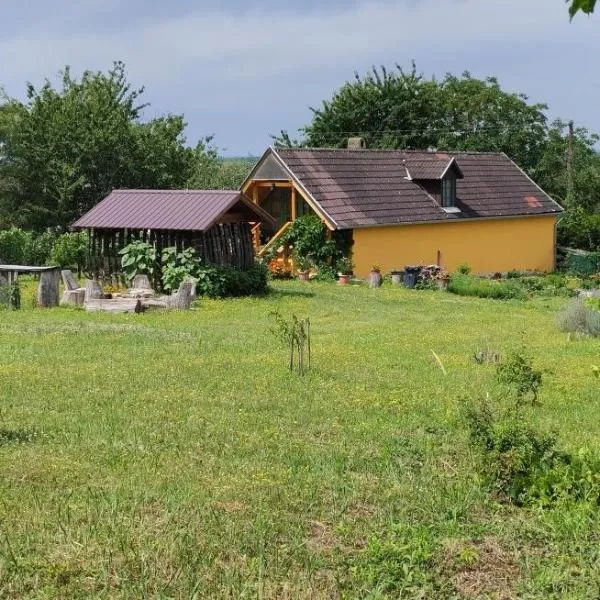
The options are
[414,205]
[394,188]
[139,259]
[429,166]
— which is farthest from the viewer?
[429,166]

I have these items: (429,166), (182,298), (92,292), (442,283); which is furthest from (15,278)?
(429,166)

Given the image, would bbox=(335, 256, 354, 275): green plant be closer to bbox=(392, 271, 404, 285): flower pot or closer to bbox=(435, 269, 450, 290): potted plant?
bbox=(392, 271, 404, 285): flower pot

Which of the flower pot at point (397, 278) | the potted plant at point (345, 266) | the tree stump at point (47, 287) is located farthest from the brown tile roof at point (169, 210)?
the flower pot at point (397, 278)

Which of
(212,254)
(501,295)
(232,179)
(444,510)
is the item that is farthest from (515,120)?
(444,510)

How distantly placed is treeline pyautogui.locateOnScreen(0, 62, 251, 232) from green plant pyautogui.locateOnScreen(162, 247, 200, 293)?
1562cm

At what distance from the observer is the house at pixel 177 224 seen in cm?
2655

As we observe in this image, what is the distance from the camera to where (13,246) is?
33.7 m

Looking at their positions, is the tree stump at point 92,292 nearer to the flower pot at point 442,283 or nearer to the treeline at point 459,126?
the flower pot at point 442,283

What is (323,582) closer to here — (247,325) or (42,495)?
(42,495)

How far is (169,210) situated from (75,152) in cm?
1506

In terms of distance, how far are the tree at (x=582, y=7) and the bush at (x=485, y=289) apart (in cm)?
2703

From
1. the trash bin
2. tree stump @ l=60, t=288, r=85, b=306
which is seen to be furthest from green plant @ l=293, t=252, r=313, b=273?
tree stump @ l=60, t=288, r=85, b=306

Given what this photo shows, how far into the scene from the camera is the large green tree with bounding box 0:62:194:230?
40.7m

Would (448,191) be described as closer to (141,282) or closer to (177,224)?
(177,224)
